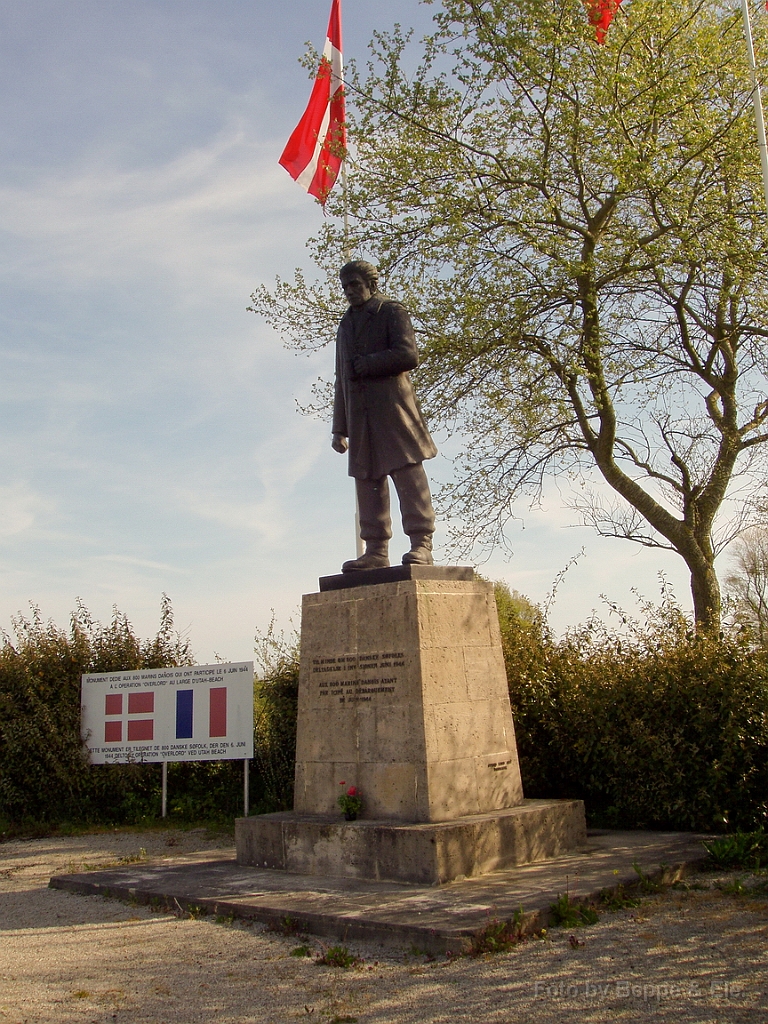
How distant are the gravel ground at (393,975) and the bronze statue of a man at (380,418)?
3197 mm

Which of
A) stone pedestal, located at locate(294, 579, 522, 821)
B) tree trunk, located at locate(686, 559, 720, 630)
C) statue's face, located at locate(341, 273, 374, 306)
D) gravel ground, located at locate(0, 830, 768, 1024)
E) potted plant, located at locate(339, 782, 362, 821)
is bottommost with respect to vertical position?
gravel ground, located at locate(0, 830, 768, 1024)

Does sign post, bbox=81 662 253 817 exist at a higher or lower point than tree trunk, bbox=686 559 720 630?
lower

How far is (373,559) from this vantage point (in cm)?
800

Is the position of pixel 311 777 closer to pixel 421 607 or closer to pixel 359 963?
pixel 421 607

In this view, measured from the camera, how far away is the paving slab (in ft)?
17.5

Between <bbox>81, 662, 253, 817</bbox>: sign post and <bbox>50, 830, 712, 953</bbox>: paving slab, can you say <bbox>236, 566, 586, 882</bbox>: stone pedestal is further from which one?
<bbox>81, 662, 253, 817</bbox>: sign post

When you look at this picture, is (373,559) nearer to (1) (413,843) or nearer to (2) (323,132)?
(1) (413,843)

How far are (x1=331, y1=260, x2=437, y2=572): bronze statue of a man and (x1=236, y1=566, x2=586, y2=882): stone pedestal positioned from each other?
0.47 m

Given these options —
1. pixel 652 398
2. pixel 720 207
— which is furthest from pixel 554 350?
pixel 720 207

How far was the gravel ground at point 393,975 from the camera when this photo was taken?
426 cm

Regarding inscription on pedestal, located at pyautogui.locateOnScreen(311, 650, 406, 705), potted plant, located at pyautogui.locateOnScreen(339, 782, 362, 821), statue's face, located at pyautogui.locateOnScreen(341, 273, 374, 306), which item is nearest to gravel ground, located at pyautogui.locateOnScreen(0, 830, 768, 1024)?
potted plant, located at pyautogui.locateOnScreen(339, 782, 362, 821)

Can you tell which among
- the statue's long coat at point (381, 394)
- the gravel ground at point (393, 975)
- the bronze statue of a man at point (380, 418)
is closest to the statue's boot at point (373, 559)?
the bronze statue of a man at point (380, 418)

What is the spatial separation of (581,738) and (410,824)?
3169mm

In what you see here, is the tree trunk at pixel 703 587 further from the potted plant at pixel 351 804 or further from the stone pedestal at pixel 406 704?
the potted plant at pixel 351 804
